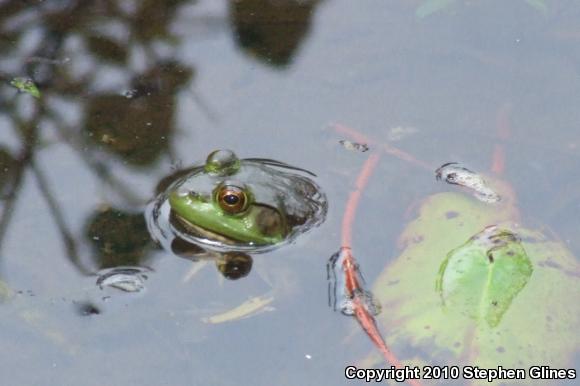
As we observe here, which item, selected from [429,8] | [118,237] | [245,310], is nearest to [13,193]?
[118,237]

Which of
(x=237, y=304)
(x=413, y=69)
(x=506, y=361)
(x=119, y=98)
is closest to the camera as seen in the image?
(x=506, y=361)

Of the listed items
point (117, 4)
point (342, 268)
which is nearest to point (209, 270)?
point (342, 268)

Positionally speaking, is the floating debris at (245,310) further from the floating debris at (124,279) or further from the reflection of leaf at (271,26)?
the reflection of leaf at (271,26)

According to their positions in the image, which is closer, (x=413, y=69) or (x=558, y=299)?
(x=558, y=299)

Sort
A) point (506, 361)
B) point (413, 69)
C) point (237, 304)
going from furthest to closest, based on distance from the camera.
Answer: point (413, 69) → point (237, 304) → point (506, 361)

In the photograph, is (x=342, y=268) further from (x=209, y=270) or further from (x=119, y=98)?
(x=119, y=98)

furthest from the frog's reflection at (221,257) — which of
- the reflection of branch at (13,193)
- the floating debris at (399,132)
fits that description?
the floating debris at (399,132)

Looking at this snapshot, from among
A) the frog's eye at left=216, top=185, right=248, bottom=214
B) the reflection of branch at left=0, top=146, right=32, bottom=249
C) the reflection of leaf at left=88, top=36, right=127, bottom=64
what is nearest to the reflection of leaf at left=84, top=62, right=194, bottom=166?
the reflection of leaf at left=88, top=36, right=127, bottom=64

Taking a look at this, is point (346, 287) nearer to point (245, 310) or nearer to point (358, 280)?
point (358, 280)
